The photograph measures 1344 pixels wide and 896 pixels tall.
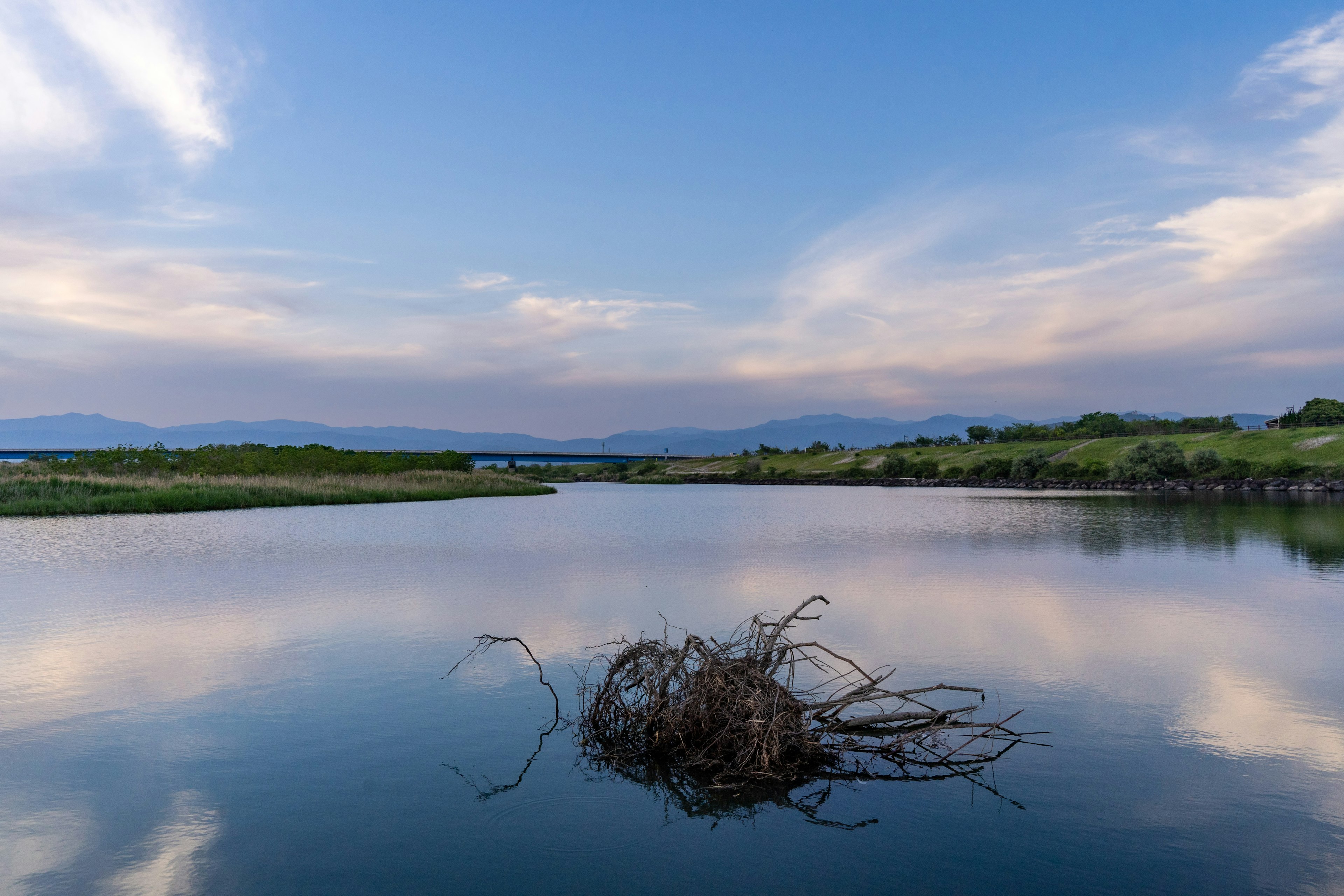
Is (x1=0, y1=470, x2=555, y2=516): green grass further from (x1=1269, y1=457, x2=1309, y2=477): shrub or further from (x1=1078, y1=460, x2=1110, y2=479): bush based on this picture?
(x1=1269, y1=457, x2=1309, y2=477): shrub

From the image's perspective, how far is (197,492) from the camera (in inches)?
1841

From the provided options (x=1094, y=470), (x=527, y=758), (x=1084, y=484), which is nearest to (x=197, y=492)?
(x=527, y=758)

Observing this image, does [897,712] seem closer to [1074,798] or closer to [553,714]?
[1074,798]

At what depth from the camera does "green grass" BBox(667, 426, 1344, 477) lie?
7825cm

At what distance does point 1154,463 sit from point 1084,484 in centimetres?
691

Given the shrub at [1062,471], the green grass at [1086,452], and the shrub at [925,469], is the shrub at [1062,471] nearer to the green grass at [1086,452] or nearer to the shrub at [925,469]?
the green grass at [1086,452]

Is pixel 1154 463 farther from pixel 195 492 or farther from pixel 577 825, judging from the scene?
pixel 577 825

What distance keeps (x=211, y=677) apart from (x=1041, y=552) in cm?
2386

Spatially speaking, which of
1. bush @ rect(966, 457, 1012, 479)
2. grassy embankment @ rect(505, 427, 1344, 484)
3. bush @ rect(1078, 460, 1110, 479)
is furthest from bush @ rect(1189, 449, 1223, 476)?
bush @ rect(966, 457, 1012, 479)

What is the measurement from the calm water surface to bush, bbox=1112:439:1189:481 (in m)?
70.0

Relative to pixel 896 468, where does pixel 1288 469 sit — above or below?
below

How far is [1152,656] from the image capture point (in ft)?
39.5

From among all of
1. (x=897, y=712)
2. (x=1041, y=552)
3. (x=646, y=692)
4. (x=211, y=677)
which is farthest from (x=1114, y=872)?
(x=1041, y=552)

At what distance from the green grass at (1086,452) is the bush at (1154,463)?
3333mm
